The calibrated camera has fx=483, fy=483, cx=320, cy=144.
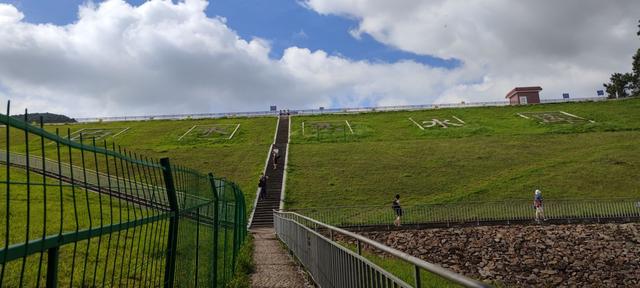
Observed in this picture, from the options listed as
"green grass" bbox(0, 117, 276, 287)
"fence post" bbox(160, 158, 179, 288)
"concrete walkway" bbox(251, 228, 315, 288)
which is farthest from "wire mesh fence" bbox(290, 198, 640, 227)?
"fence post" bbox(160, 158, 179, 288)

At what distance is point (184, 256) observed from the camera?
5.22 metres

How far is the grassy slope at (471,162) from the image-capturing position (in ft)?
88.0

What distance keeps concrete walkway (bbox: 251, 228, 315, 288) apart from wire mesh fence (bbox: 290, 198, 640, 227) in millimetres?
7352

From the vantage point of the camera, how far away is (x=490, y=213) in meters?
22.1

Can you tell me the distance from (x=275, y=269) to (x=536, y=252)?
32.7ft

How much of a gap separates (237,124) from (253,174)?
25.7m

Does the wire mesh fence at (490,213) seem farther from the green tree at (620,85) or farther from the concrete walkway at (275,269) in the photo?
the green tree at (620,85)

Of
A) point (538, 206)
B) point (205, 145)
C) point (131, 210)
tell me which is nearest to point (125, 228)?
point (131, 210)

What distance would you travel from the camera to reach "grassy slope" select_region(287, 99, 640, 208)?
2681 centimetres

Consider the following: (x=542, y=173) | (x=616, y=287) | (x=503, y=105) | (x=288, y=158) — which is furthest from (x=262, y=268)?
(x=503, y=105)

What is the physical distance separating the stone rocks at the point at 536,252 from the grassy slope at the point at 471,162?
6908 mm

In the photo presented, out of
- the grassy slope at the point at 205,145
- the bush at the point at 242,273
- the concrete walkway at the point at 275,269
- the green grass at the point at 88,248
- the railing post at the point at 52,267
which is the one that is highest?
the grassy slope at the point at 205,145

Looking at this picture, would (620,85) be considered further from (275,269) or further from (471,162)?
(275,269)

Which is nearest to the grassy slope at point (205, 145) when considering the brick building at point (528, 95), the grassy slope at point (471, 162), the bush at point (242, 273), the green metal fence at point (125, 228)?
the grassy slope at point (471, 162)
